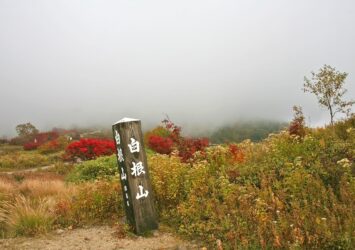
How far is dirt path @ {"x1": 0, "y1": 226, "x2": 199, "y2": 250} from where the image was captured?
6.25 m

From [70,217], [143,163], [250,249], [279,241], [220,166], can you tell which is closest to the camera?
[279,241]

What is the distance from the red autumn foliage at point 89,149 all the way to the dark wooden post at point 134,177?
784 inches

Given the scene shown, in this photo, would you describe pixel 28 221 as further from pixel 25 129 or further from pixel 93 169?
pixel 25 129


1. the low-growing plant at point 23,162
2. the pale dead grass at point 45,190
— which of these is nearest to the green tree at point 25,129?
the low-growing plant at point 23,162

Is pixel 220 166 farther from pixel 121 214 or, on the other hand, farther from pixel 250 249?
pixel 250 249

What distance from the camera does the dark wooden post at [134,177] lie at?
22.5 feet

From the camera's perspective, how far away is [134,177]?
694 centimetres

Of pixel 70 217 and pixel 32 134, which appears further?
pixel 32 134

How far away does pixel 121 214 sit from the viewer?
7996mm

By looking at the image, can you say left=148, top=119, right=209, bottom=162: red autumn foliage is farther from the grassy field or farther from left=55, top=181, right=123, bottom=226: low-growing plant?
left=55, top=181, right=123, bottom=226: low-growing plant

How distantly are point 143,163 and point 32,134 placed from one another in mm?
63384

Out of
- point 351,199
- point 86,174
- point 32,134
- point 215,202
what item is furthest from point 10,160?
point 32,134

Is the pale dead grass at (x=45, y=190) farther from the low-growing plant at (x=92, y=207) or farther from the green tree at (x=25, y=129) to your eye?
the green tree at (x=25, y=129)

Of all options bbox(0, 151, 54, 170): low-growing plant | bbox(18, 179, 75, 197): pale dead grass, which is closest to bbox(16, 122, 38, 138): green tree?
bbox(0, 151, 54, 170): low-growing plant
